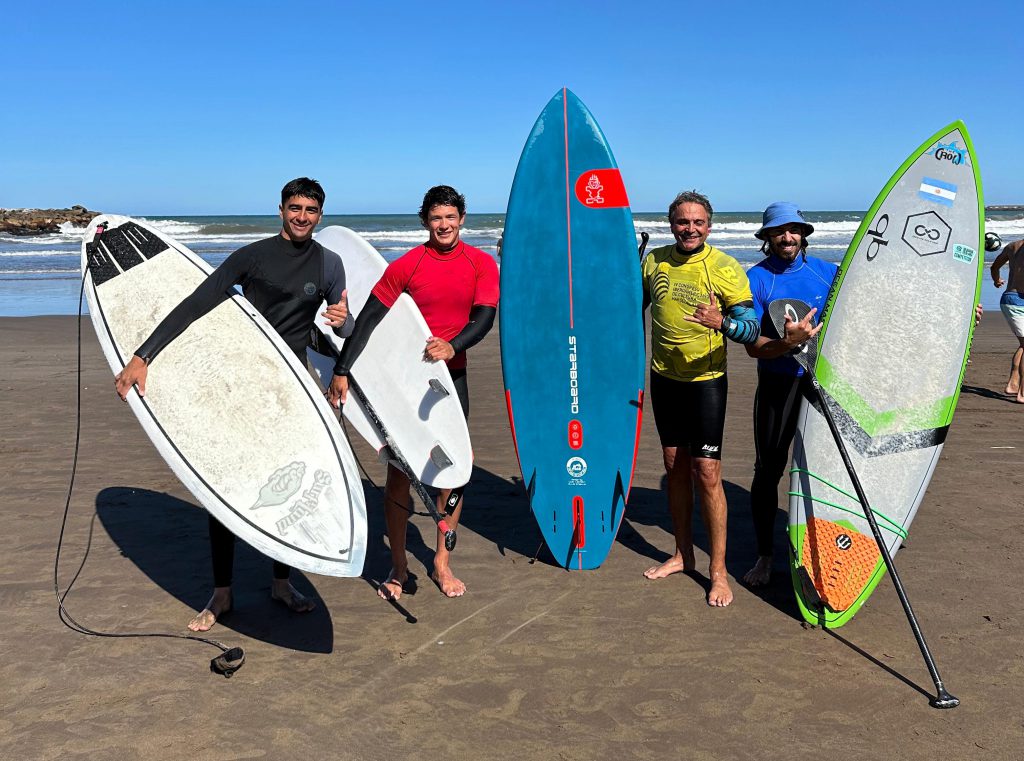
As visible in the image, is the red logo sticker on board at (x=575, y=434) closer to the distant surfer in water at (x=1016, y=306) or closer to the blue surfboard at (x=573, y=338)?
the blue surfboard at (x=573, y=338)

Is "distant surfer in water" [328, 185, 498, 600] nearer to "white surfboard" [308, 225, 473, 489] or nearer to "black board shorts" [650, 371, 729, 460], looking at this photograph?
"white surfboard" [308, 225, 473, 489]

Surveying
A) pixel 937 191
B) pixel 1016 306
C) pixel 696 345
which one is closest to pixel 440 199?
pixel 696 345

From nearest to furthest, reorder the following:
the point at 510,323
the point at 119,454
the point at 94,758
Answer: the point at 94,758, the point at 510,323, the point at 119,454

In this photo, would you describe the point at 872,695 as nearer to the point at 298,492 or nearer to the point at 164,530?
the point at 298,492

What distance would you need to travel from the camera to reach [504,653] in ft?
9.76

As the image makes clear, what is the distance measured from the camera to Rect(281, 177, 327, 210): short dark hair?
3080 millimetres

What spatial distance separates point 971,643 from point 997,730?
584 millimetres

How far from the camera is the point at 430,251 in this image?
10.9ft

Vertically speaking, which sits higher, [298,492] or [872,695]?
[298,492]

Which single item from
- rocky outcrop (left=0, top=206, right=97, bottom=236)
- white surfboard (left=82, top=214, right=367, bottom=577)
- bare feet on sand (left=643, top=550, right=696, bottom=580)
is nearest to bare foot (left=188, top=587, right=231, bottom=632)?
white surfboard (left=82, top=214, right=367, bottom=577)

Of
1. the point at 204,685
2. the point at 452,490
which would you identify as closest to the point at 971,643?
the point at 452,490

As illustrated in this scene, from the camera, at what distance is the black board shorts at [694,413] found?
3.25 m

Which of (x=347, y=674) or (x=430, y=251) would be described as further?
(x=430, y=251)

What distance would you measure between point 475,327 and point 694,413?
3.16 feet
